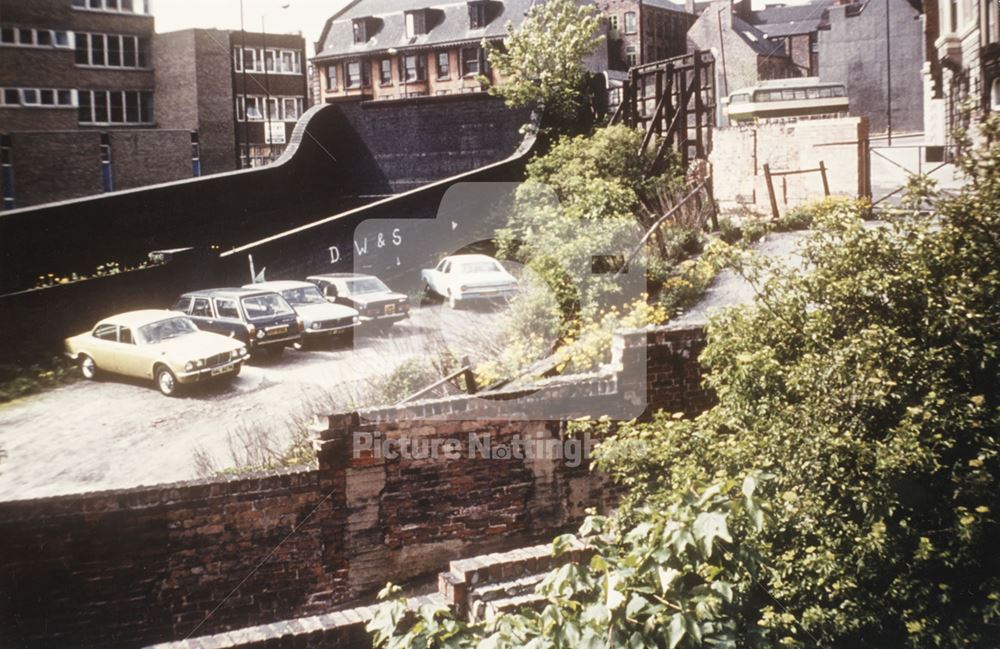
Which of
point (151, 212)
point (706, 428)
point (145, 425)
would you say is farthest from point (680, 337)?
point (151, 212)

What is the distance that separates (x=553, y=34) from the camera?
1565 centimetres

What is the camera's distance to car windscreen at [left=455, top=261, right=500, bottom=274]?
12414 millimetres

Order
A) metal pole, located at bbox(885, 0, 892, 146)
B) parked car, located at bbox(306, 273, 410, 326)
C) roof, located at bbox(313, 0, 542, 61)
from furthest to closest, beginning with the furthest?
roof, located at bbox(313, 0, 542, 61) < metal pole, located at bbox(885, 0, 892, 146) < parked car, located at bbox(306, 273, 410, 326)

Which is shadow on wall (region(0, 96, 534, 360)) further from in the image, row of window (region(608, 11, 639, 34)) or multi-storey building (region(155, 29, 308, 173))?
row of window (region(608, 11, 639, 34))

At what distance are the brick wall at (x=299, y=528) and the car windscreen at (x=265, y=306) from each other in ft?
8.80

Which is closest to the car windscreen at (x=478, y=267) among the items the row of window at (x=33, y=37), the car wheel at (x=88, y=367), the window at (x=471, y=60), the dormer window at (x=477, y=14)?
the car wheel at (x=88, y=367)

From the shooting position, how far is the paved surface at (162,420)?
27.0ft

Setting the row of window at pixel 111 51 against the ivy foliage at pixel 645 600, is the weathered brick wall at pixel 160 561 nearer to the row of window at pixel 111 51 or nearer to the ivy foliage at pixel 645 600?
the ivy foliage at pixel 645 600

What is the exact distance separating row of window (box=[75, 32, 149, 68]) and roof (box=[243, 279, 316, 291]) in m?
3.16

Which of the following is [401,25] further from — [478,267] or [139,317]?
[139,317]

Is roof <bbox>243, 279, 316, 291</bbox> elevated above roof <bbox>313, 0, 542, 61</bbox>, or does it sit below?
below

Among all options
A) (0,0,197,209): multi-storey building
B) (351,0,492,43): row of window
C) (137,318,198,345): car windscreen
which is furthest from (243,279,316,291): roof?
(351,0,492,43): row of window

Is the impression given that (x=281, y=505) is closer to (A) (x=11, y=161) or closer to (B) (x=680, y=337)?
(B) (x=680, y=337)

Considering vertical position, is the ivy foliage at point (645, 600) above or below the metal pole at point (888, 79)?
below
